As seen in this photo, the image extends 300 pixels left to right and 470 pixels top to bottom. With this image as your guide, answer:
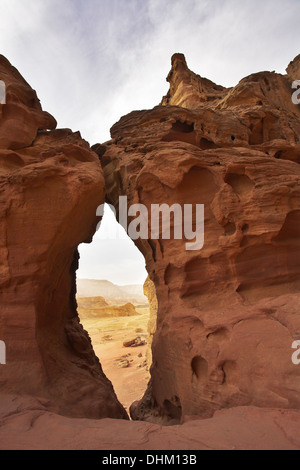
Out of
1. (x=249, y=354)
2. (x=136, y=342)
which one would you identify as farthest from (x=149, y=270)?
(x=136, y=342)

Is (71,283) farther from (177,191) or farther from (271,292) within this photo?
(271,292)

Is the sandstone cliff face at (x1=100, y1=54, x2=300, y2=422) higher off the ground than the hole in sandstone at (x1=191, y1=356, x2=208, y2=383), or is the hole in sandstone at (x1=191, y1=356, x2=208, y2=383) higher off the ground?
the sandstone cliff face at (x1=100, y1=54, x2=300, y2=422)

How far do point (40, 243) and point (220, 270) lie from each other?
401cm

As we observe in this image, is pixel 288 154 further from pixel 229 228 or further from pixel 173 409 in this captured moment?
pixel 173 409

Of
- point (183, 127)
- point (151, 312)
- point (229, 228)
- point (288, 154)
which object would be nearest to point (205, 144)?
point (183, 127)

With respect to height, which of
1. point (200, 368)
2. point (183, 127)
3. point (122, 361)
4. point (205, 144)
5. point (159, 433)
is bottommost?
point (122, 361)

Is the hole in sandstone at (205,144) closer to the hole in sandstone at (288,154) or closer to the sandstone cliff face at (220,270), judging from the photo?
the sandstone cliff face at (220,270)

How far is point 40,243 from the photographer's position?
573cm

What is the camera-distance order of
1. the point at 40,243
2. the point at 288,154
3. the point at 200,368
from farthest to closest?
the point at 288,154, the point at 40,243, the point at 200,368

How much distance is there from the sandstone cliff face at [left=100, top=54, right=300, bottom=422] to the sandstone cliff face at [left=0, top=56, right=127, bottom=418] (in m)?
1.36

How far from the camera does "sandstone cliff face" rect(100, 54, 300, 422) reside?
4562 millimetres

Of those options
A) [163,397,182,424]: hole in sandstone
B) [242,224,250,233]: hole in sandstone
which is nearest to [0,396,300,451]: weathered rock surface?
[163,397,182,424]: hole in sandstone

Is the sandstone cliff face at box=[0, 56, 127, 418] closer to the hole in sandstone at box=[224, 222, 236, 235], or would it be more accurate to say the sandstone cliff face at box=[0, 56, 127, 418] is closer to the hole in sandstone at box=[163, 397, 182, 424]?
the hole in sandstone at box=[163, 397, 182, 424]

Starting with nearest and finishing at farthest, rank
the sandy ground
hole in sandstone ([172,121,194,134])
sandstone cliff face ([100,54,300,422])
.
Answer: sandstone cliff face ([100,54,300,422]) → hole in sandstone ([172,121,194,134]) → the sandy ground
